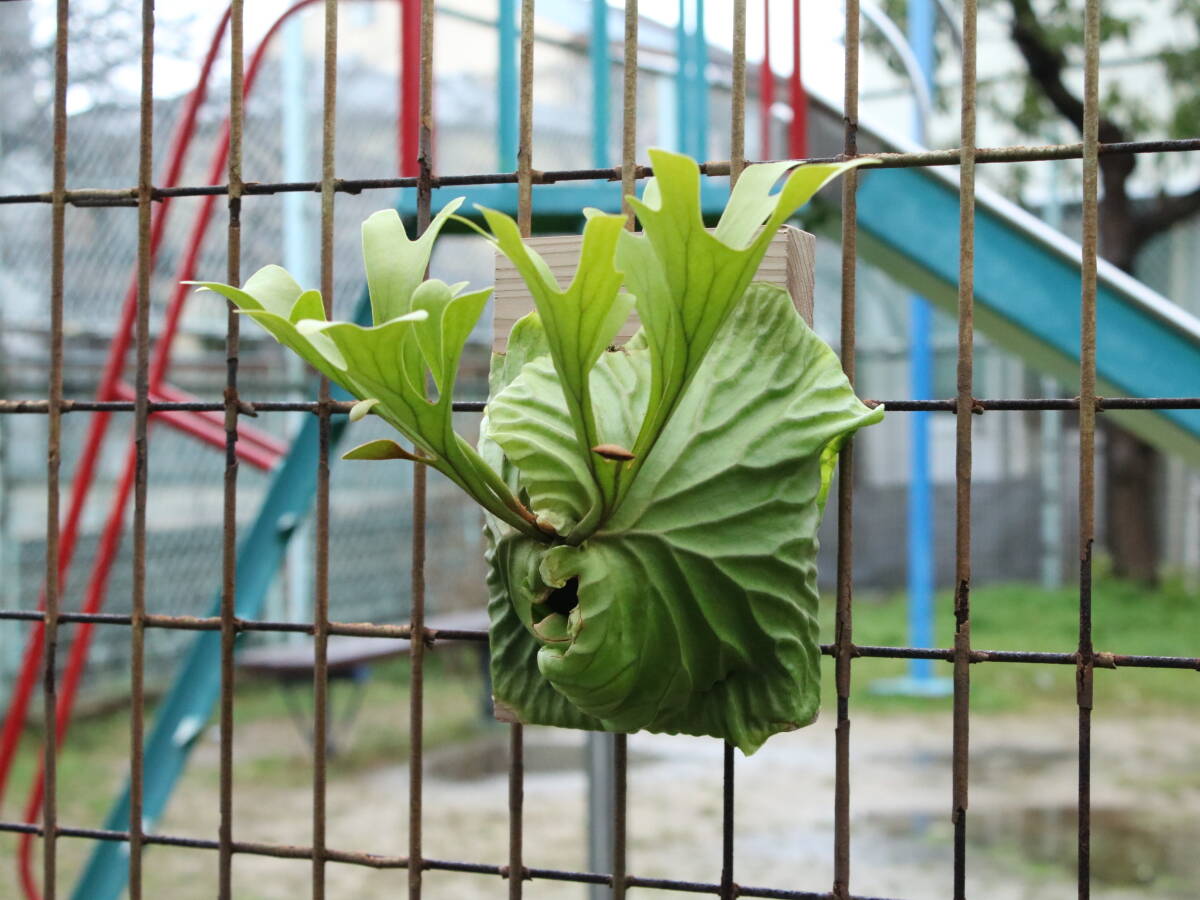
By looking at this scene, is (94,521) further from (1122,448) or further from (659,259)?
(1122,448)

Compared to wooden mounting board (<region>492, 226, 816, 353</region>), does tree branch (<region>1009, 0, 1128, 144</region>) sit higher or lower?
higher

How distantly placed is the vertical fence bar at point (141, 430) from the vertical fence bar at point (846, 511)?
0.71 m

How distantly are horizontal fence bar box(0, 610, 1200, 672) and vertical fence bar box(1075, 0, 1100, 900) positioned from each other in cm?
3

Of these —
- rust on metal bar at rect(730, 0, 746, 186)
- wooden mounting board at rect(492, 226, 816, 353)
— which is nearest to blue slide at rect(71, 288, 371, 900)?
wooden mounting board at rect(492, 226, 816, 353)

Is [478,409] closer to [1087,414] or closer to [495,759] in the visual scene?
[1087,414]

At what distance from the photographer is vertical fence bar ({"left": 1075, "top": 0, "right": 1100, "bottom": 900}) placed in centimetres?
112

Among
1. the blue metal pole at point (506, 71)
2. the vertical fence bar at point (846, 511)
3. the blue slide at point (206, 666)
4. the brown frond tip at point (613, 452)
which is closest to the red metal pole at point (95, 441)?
the blue slide at point (206, 666)

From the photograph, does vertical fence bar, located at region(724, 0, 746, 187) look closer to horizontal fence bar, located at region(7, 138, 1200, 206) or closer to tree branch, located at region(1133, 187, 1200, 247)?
horizontal fence bar, located at region(7, 138, 1200, 206)

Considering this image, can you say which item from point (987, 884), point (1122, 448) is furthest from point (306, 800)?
point (1122, 448)

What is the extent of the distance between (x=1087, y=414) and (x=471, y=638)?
2.00 feet

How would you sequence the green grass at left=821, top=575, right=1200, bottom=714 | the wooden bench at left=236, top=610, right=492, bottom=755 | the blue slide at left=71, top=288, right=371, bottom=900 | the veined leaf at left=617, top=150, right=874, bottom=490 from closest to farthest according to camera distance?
the veined leaf at left=617, top=150, right=874, bottom=490, the blue slide at left=71, top=288, right=371, bottom=900, the wooden bench at left=236, top=610, right=492, bottom=755, the green grass at left=821, top=575, right=1200, bottom=714

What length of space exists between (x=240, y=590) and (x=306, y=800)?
2184 mm

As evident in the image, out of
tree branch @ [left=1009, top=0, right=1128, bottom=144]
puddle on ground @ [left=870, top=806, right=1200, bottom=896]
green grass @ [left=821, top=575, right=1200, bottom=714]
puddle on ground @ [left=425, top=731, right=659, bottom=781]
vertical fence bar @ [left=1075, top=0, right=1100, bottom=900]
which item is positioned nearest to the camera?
vertical fence bar @ [left=1075, top=0, right=1100, bottom=900]

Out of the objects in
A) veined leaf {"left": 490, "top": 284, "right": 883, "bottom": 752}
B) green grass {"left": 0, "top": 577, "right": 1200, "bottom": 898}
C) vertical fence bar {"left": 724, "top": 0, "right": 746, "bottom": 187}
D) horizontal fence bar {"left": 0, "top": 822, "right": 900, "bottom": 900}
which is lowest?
green grass {"left": 0, "top": 577, "right": 1200, "bottom": 898}
